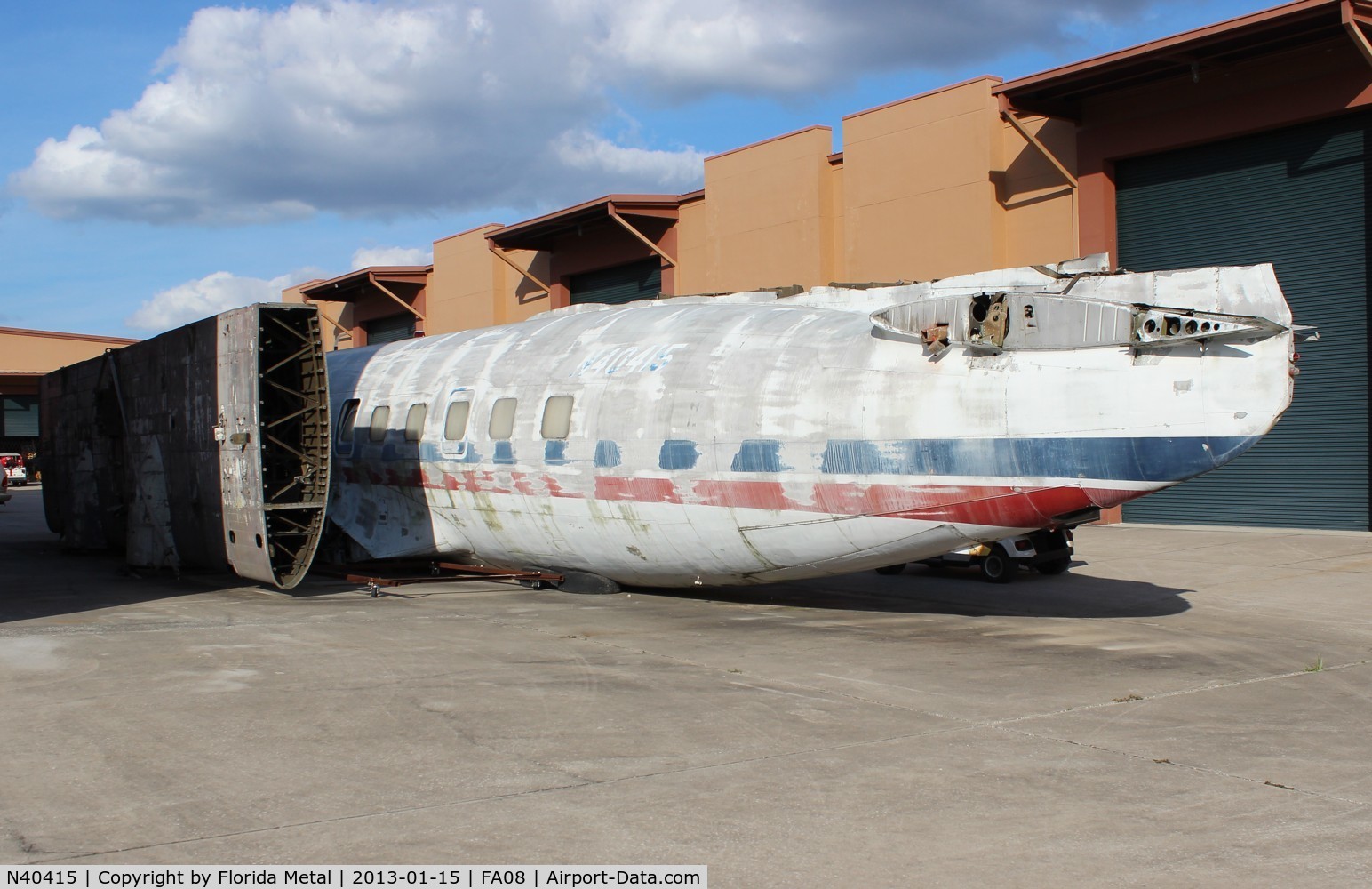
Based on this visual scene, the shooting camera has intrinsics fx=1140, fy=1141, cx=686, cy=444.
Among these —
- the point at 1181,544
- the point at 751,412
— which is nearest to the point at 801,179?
the point at 1181,544

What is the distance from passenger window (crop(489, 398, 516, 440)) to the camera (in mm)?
17109

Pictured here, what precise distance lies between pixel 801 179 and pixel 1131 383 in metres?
22.4

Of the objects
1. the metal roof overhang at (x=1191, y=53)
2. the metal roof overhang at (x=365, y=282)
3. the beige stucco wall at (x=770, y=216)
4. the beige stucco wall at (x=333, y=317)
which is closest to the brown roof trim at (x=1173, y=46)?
the metal roof overhang at (x=1191, y=53)

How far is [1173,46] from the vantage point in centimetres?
2406

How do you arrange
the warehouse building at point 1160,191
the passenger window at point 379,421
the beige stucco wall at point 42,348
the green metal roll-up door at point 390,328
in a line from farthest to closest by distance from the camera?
the beige stucco wall at point 42,348
the green metal roll-up door at point 390,328
the warehouse building at point 1160,191
the passenger window at point 379,421

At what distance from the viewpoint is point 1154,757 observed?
27.7 feet

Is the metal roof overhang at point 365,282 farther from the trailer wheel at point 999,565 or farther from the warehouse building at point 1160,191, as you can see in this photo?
the trailer wheel at point 999,565

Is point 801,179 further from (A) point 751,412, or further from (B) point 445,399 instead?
(A) point 751,412

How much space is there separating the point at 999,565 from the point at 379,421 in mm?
10955

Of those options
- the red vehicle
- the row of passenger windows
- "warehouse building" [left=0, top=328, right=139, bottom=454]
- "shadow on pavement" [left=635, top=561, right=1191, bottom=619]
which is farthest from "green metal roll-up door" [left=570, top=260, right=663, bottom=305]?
the red vehicle

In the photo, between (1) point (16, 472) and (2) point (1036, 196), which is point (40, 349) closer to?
(1) point (16, 472)

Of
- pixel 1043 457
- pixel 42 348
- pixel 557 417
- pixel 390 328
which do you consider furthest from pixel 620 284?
pixel 42 348
